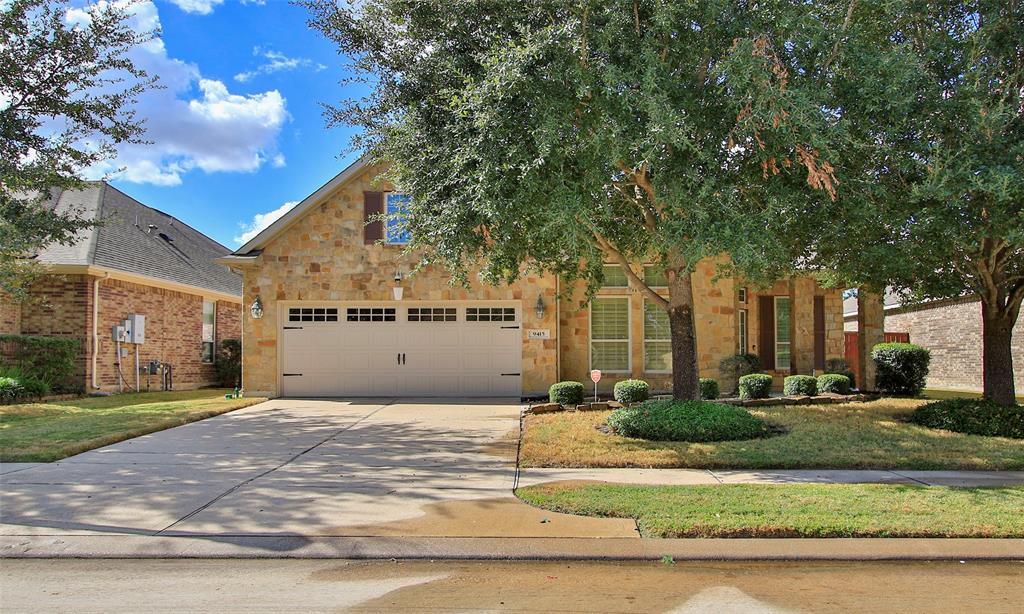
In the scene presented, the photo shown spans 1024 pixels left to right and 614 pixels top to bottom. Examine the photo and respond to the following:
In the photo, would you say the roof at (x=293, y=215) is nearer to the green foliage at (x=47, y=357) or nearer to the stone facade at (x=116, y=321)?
the stone facade at (x=116, y=321)

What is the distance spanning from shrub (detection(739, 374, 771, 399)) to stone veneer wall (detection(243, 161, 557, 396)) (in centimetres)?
476

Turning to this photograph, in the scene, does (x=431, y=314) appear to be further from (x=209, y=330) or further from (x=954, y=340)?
(x=954, y=340)

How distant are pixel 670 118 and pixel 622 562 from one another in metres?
4.82

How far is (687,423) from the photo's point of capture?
32.7 feet

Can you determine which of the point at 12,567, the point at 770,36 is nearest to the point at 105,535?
the point at 12,567

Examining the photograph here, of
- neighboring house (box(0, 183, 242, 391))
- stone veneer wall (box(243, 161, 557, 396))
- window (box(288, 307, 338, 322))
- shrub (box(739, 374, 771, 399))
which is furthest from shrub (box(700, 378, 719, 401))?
neighboring house (box(0, 183, 242, 391))

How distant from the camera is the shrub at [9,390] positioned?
1440 centimetres

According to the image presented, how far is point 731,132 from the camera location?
8.48m

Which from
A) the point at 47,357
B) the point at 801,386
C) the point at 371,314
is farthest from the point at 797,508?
the point at 47,357

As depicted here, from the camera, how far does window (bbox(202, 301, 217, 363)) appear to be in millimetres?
22031

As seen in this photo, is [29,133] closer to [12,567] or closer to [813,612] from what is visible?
[12,567]

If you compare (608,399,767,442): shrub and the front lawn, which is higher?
(608,399,767,442): shrub

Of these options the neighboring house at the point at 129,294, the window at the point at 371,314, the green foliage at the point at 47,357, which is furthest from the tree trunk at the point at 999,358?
the green foliage at the point at 47,357

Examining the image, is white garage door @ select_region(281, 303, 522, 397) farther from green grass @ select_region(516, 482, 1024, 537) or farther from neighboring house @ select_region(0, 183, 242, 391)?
green grass @ select_region(516, 482, 1024, 537)
